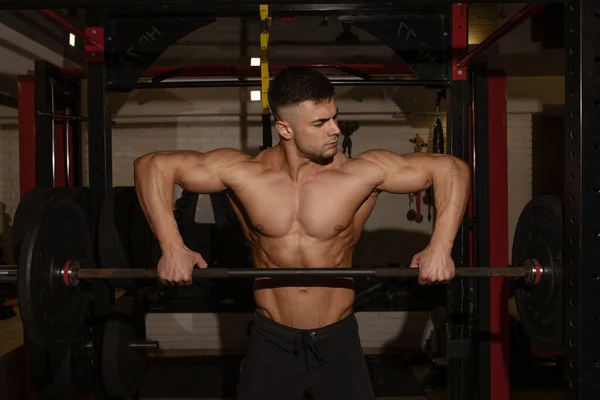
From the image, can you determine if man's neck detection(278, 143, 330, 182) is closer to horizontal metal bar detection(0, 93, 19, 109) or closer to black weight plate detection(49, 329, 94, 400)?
black weight plate detection(49, 329, 94, 400)

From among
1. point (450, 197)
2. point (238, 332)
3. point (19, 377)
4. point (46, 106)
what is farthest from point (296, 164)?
point (238, 332)

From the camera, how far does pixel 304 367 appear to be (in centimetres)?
196

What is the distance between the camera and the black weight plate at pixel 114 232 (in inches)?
99.1

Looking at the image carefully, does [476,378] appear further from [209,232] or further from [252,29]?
[252,29]

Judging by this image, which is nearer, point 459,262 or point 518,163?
point 459,262

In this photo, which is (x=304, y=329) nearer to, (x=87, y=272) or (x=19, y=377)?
(x=87, y=272)

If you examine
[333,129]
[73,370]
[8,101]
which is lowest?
[73,370]

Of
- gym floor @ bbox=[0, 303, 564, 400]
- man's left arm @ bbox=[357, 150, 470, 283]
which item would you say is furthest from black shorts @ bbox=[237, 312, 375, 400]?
gym floor @ bbox=[0, 303, 564, 400]

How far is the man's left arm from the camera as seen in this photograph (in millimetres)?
1738

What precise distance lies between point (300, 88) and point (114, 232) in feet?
4.16

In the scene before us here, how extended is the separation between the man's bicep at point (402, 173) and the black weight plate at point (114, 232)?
1310 millimetres

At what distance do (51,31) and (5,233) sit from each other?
6.02 ft

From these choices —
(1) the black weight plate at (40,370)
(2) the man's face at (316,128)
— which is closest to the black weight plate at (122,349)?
(1) the black weight plate at (40,370)

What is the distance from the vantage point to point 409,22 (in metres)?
2.59
